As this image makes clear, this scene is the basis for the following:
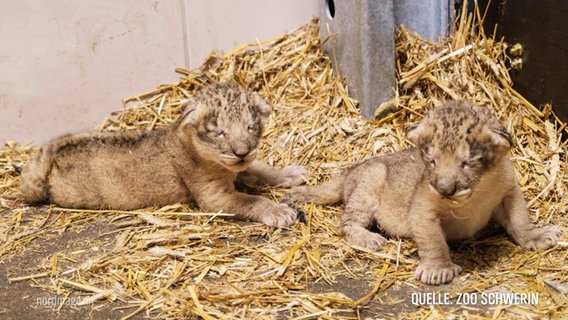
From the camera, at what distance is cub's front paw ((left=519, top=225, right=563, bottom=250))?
5.38 m

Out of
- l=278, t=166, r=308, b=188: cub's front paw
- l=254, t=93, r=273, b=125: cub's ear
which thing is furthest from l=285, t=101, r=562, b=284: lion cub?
l=254, t=93, r=273, b=125: cub's ear

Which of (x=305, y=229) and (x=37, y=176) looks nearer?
(x=305, y=229)

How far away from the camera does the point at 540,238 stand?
213 inches

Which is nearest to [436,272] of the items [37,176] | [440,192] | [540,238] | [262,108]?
[440,192]

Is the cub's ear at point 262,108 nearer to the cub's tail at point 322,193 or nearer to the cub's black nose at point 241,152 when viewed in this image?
the cub's black nose at point 241,152

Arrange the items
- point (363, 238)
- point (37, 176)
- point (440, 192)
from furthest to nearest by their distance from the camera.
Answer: point (37, 176) < point (363, 238) < point (440, 192)

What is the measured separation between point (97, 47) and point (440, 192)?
475cm

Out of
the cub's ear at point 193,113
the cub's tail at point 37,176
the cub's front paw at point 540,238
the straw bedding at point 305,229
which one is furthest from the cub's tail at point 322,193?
the cub's tail at point 37,176

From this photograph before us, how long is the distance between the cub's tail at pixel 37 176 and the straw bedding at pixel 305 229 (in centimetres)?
18

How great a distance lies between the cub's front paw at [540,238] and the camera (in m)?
5.38

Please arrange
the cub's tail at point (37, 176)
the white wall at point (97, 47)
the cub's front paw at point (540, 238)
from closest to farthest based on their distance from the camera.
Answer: the cub's front paw at point (540, 238), the cub's tail at point (37, 176), the white wall at point (97, 47)

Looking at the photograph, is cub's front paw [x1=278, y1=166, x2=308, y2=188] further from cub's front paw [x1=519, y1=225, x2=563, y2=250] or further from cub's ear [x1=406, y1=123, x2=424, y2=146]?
cub's front paw [x1=519, y1=225, x2=563, y2=250]

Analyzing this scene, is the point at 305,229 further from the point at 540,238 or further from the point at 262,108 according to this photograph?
the point at 540,238

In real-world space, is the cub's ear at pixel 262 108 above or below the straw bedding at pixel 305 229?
above
